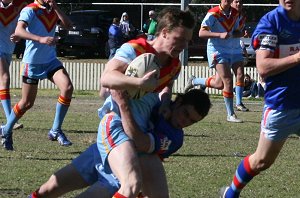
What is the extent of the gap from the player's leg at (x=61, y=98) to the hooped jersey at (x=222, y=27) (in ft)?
13.6

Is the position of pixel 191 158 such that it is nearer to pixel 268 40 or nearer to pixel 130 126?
pixel 268 40

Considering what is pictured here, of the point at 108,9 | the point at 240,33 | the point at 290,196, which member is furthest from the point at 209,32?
the point at 108,9

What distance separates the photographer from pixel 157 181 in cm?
605

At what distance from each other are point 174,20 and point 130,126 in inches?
29.0

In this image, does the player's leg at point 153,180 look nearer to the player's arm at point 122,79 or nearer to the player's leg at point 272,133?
the player's arm at point 122,79

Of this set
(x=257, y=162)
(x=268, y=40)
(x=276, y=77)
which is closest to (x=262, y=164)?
(x=257, y=162)

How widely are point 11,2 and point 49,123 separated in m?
2.69

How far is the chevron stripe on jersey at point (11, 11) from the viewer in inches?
467

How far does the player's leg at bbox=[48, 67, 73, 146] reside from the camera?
1091cm

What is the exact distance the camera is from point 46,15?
1111cm

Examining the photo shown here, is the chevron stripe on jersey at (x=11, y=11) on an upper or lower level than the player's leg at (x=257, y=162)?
upper

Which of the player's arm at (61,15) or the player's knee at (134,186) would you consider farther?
the player's arm at (61,15)

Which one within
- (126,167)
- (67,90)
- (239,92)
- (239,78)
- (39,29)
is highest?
(126,167)

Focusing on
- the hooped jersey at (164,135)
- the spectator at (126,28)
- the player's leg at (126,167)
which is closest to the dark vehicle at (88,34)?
the spectator at (126,28)
